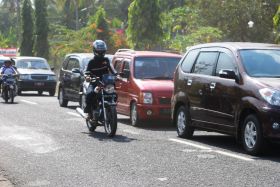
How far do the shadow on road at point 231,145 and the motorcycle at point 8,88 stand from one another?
12.7 metres

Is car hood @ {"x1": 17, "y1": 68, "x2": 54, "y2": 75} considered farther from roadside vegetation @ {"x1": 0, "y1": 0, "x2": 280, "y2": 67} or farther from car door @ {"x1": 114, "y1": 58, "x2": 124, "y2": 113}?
car door @ {"x1": 114, "y1": 58, "x2": 124, "y2": 113}

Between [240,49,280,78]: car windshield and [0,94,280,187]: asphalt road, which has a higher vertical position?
[240,49,280,78]: car windshield

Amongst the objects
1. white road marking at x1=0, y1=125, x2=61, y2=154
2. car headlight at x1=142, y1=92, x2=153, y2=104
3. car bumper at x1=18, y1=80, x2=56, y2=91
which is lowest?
car bumper at x1=18, y1=80, x2=56, y2=91

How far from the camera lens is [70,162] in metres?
10.3

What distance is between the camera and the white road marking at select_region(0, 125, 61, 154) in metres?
12.0

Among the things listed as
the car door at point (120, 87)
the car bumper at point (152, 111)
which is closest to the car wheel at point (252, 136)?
the car bumper at point (152, 111)

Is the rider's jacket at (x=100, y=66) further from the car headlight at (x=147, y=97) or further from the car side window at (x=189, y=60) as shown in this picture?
the car headlight at (x=147, y=97)

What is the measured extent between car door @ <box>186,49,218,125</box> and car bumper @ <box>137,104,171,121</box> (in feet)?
8.92

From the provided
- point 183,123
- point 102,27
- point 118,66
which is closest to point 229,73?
point 183,123

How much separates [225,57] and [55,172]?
3966mm

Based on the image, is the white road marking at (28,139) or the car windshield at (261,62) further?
the white road marking at (28,139)

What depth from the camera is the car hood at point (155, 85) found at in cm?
1570

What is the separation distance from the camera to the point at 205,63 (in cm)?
1259

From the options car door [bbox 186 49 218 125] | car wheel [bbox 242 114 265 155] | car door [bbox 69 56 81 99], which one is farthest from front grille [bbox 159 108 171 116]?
car door [bbox 69 56 81 99]
